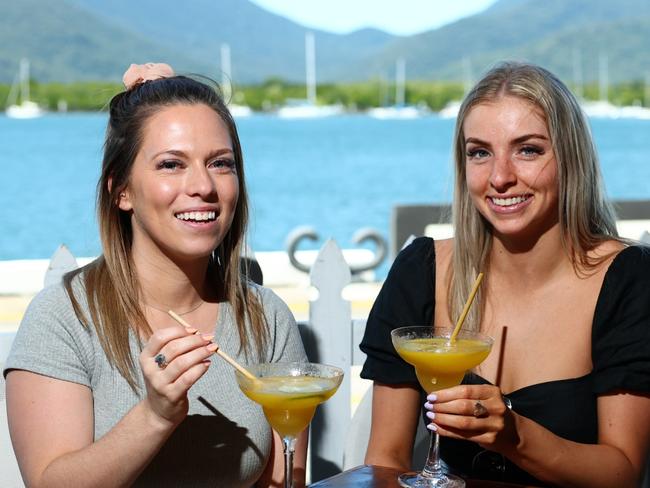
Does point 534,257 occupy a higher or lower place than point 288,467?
higher

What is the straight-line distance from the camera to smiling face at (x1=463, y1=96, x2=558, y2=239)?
2344 mm

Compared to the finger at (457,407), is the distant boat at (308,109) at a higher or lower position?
higher

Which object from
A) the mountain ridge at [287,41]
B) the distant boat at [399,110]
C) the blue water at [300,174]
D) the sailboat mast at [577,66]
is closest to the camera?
the blue water at [300,174]

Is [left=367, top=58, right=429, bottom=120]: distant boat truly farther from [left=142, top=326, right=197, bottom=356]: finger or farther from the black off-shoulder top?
[left=142, top=326, right=197, bottom=356]: finger

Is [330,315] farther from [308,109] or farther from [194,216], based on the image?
[308,109]

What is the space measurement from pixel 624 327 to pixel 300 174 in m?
57.3

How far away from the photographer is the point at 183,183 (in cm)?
214

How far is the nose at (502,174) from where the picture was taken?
232 centimetres

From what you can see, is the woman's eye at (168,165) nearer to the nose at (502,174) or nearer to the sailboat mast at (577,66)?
the nose at (502,174)

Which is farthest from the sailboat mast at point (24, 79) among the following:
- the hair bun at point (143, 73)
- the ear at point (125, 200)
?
the ear at point (125, 200)

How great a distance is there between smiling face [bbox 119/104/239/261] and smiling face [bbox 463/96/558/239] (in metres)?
0.65

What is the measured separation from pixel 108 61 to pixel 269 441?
126m

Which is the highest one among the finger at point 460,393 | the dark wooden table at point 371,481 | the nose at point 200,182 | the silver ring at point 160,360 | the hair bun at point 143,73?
the hair bun at point 143,73

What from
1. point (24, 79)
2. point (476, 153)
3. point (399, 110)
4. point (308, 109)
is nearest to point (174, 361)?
point (476, 153)
